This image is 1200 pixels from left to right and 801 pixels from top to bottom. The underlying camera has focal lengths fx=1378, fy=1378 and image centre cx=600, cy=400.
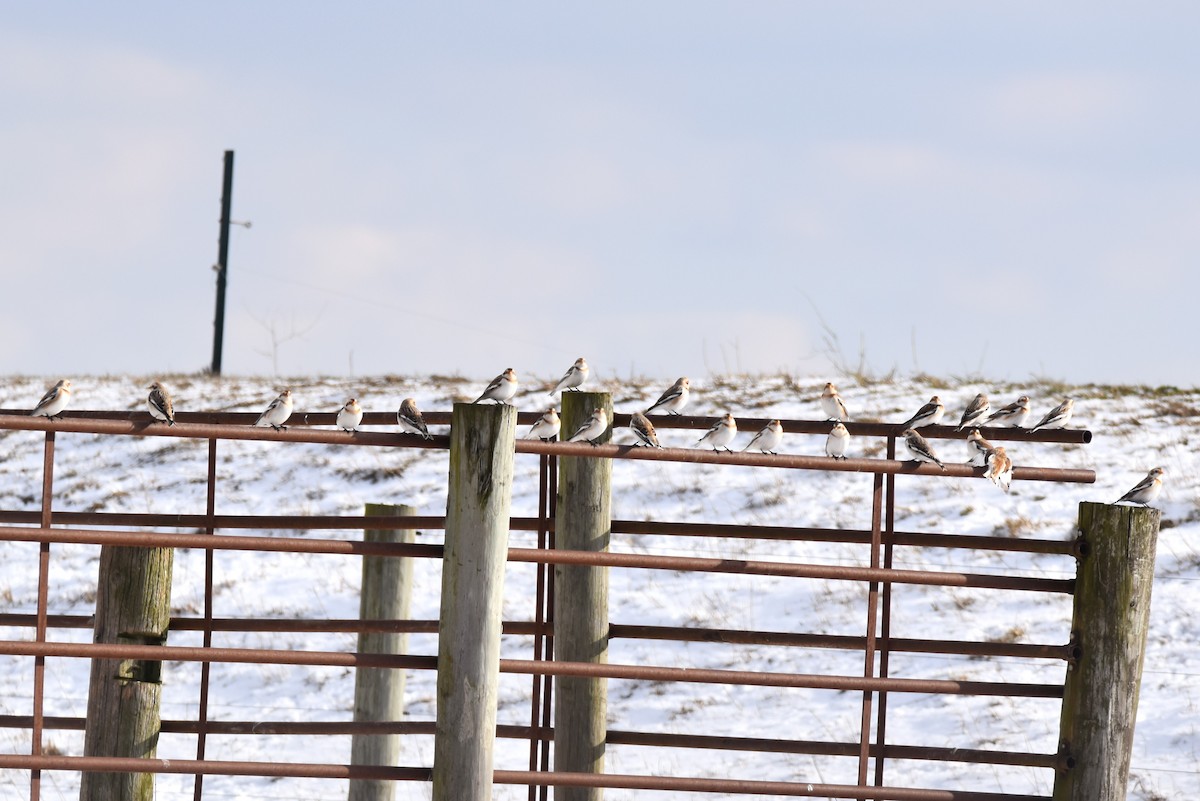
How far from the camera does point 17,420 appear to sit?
5.27m

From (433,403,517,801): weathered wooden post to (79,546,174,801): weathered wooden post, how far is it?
152 cm

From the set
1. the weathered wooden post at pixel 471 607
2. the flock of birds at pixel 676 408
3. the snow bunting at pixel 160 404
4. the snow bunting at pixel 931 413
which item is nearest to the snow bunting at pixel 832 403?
the flock of birds at pixel 676 408

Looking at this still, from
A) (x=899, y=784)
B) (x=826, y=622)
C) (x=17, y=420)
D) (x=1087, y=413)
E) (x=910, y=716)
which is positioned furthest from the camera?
(x=1087, y=413)

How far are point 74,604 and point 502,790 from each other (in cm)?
639

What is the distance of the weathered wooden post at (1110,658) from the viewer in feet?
18.5

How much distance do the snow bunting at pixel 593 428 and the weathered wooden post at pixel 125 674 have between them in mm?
1856

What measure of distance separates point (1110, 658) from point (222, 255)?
26305 mm

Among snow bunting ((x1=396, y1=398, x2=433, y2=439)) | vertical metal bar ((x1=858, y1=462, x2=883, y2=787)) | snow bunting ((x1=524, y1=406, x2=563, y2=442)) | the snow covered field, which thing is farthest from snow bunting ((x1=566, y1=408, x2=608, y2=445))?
the snow covered field

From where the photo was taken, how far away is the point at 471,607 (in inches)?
206

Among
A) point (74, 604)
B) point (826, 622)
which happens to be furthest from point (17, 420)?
point (74, 604)

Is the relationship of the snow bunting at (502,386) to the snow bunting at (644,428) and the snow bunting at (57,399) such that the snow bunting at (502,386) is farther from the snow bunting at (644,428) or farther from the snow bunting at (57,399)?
the snow bunting at (57,399)

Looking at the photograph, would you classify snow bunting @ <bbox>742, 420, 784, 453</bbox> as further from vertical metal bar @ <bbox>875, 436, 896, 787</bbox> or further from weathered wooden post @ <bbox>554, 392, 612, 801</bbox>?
weathered wooden post @ <bbox>554, 392, 612, 801</bbox>

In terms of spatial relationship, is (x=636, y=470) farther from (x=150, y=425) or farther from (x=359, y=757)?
(x=150, y=425)

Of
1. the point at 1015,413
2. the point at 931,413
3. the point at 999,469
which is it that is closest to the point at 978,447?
the point at 999,469
